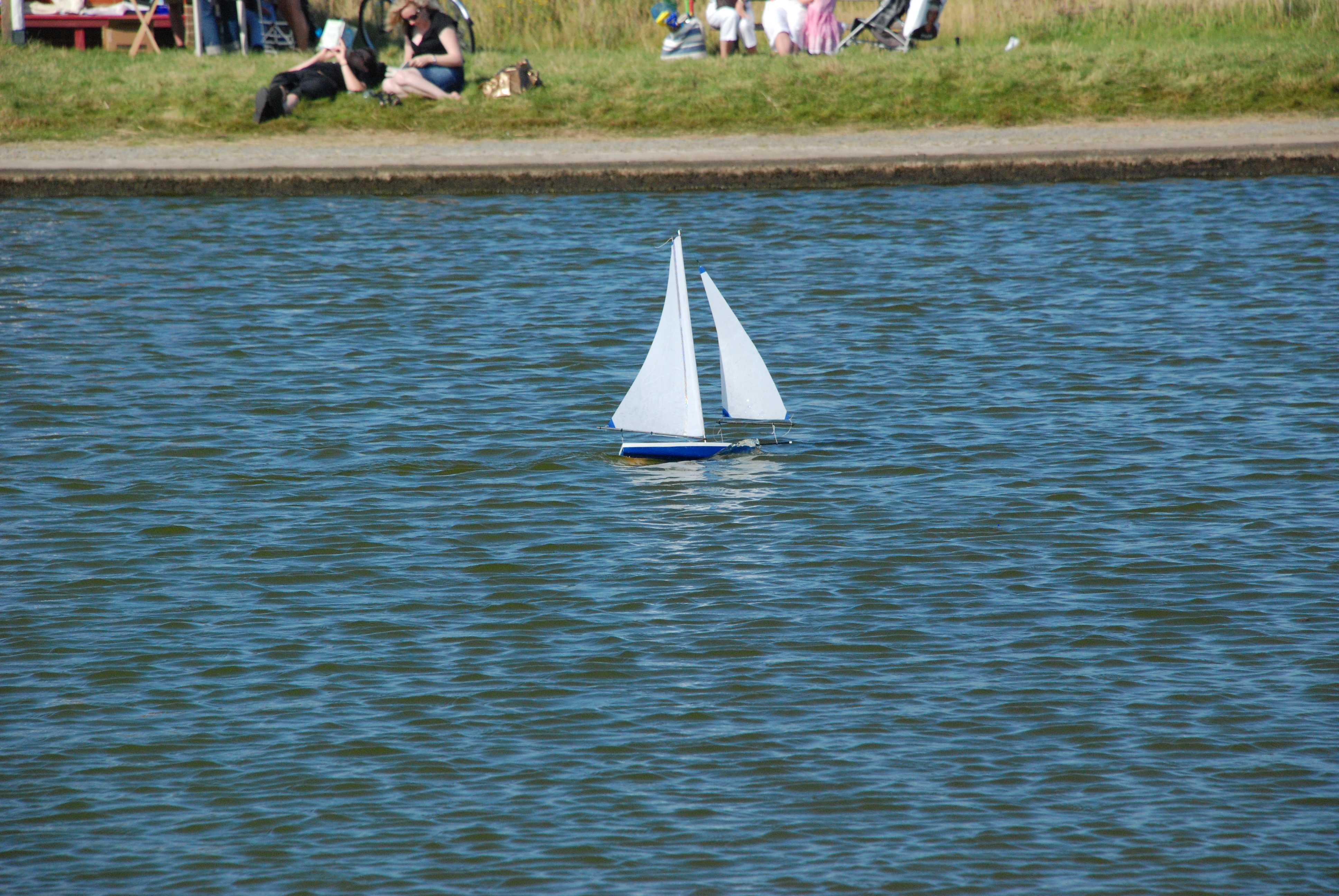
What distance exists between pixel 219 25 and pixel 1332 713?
851 inches

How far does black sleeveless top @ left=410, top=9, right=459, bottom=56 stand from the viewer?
2123cm

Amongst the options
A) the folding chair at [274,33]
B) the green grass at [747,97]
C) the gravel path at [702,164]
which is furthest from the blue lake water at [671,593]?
the folding chair at [274,33]

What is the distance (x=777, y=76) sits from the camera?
70.7 ft

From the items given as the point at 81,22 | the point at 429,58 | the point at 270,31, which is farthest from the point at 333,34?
the point at 81,22

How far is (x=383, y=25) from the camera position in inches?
1030

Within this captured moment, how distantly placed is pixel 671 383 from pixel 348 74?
1277 cm

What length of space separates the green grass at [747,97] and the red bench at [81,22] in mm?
2374

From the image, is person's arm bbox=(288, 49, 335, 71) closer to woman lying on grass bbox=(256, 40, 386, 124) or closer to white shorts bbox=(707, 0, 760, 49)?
woman lying on grass bbox=(256, 40, 386, 124)

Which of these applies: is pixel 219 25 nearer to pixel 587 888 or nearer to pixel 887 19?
pixel 887 19

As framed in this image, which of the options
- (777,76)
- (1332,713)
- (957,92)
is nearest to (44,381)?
(1332,713)

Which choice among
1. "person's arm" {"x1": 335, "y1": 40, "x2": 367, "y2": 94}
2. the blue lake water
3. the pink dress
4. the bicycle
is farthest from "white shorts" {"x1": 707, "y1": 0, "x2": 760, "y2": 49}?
the blue lake water

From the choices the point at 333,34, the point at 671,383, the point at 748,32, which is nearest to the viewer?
the point at 671,383

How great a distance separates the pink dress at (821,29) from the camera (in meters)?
23.1

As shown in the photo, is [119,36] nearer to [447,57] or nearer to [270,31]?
[270,31]
